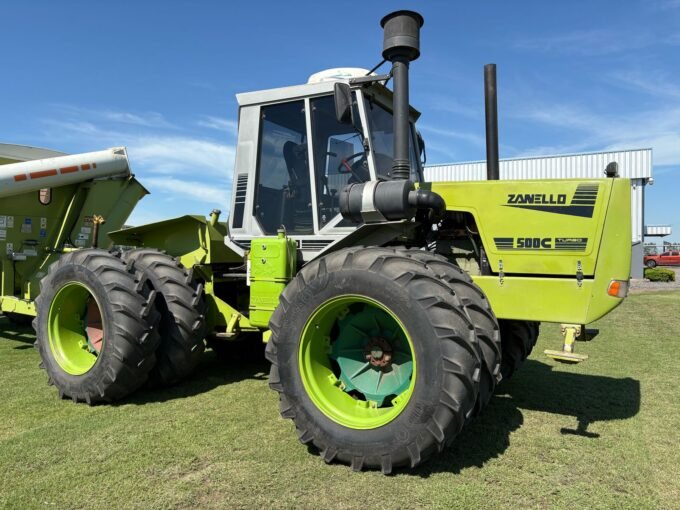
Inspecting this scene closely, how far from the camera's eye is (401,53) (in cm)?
395

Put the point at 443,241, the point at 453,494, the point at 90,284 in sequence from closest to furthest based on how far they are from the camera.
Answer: the point at 453,494, the point at 443,241, the point at 90,284

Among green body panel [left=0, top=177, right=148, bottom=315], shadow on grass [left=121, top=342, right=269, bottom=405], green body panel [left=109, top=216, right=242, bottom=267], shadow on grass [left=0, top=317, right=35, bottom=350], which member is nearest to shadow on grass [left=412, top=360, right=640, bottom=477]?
shadow on grass [left=121, top=342, right=269, bottom=405]

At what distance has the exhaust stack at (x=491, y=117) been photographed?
4.61 m

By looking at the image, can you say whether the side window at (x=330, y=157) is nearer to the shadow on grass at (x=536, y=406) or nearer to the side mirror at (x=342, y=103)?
the side mirror at (x=342, y=103)

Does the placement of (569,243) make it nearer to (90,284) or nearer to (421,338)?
(421,338)

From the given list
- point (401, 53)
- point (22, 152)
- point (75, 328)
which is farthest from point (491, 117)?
point (22, 152)

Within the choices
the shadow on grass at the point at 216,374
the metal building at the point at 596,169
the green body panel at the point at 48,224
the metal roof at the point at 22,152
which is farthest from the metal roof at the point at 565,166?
the shadow on grass at the point at 216,374

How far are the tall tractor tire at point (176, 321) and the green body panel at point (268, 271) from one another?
64 centimetres

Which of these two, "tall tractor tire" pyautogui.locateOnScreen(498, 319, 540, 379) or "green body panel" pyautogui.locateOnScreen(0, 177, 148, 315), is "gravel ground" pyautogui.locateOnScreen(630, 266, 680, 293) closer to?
"tall tractor tire" pyautogui.locateOnScreen(498, 319, 540, 379)

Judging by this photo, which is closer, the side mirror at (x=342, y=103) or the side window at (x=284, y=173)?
the side mirror at (x=342, y=103)

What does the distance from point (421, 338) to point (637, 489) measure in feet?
5.02

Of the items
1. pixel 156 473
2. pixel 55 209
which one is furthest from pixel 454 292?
pixel 55 209

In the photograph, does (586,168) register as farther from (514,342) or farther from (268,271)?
(268,271)

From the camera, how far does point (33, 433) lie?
12.9ft
